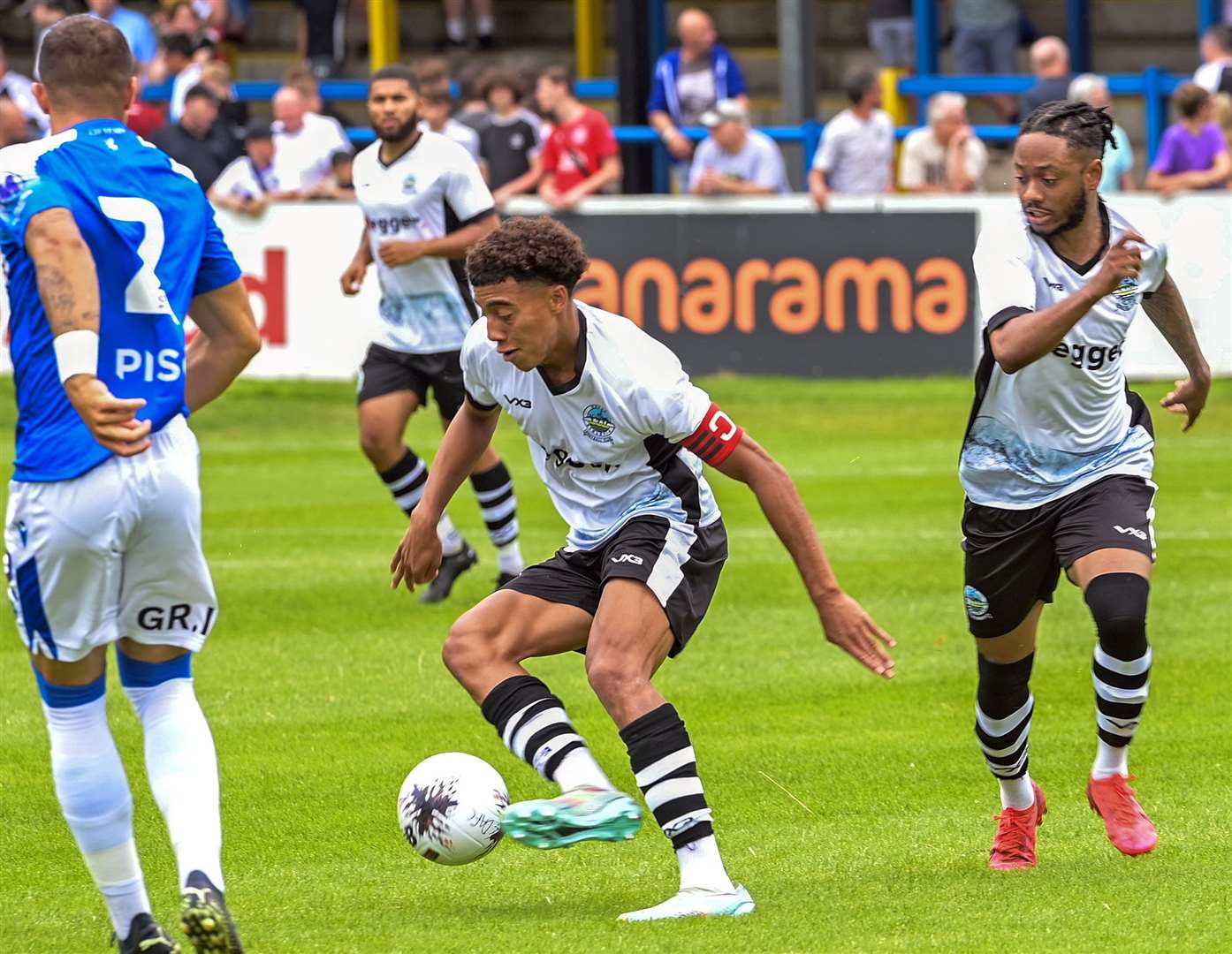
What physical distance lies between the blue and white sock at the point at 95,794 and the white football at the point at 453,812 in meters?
0.97

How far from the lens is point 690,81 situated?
21078 mm

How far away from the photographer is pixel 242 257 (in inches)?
766

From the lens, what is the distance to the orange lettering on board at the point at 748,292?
18891 mm

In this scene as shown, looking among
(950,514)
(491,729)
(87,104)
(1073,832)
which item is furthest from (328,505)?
(87,104)

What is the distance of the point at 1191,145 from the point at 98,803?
1502 centimetres

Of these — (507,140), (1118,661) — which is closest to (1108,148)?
(507,140)

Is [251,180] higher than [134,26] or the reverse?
the reverse

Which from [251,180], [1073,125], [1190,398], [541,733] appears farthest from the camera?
[251,180]

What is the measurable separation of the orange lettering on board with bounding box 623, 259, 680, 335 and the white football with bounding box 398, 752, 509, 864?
13155 millimetres

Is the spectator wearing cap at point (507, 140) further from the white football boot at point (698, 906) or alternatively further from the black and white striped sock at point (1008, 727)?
the white football boot at point (698, 906)

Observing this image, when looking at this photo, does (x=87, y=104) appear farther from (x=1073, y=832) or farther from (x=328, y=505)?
(x=328, y=505)

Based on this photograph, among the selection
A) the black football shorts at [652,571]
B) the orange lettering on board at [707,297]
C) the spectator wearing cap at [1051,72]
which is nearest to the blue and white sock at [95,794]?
the black football shorts at [652,571]

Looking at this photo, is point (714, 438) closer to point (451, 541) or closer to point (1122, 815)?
point (1122, 815)

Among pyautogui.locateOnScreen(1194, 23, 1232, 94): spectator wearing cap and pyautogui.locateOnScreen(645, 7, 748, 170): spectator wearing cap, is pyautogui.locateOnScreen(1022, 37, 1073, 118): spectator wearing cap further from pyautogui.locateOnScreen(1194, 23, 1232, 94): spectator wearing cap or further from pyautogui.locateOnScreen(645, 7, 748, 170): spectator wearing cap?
pyautogui.locateOnScreen(645, 7, 748, 170): spectator wearing cap
